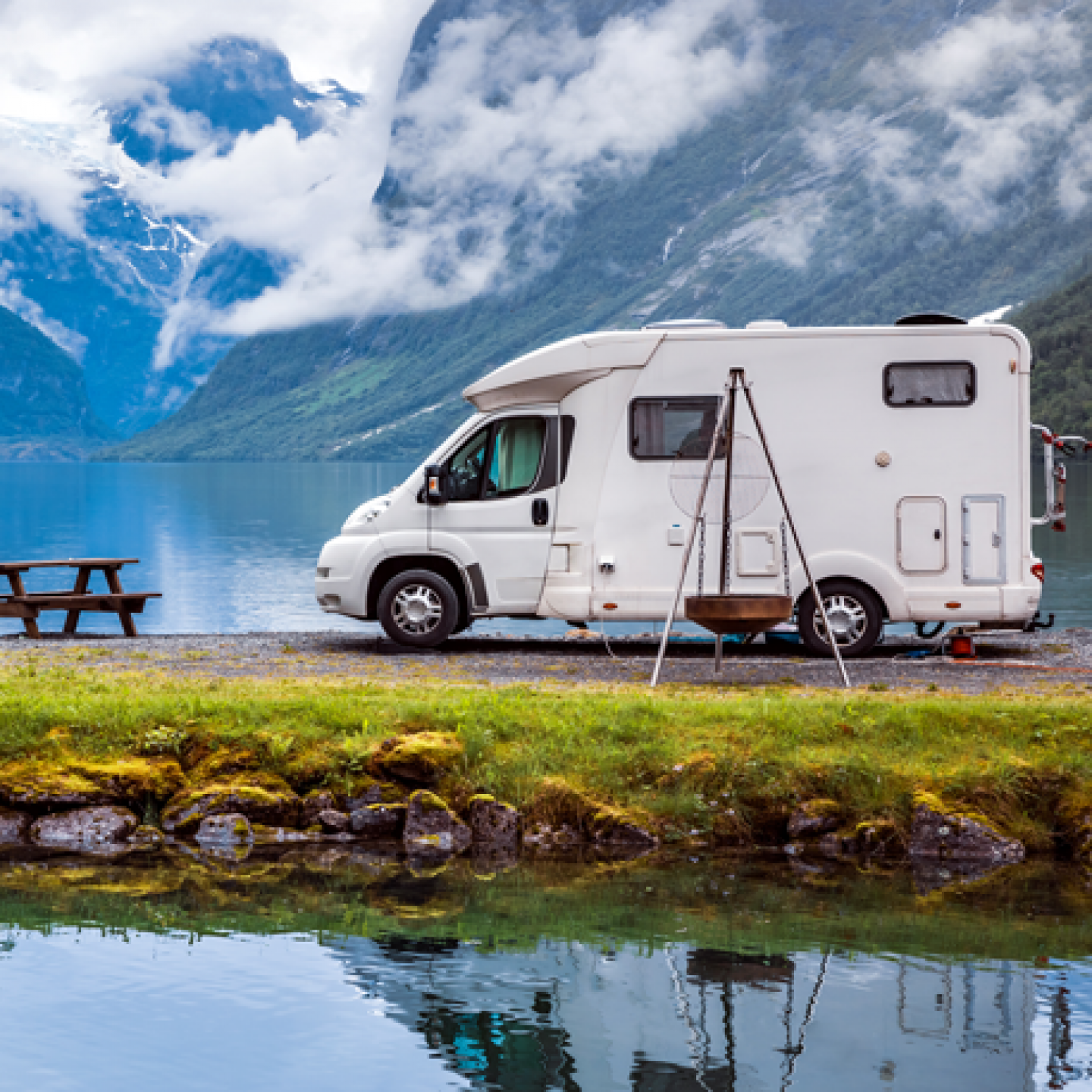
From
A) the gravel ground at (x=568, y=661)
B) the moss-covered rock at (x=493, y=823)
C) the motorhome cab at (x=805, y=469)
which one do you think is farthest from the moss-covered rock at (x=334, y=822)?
the motorhome cab at (x=805, y=469)

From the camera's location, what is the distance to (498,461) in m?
18.5

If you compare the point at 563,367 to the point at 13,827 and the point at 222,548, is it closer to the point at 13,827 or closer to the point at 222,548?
the point at 13,827

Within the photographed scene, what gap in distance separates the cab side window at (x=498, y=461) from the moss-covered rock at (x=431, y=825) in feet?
24.4

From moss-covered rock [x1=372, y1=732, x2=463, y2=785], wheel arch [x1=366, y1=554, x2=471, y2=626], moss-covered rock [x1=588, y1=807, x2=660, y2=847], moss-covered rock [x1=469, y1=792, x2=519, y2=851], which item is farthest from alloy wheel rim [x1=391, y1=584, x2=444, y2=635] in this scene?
moss-covered rock [x1=588, y1=807, x2=660, y2=847]

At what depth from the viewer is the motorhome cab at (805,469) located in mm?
17359

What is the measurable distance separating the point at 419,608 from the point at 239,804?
7.46m

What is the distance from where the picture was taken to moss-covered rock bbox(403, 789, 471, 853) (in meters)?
11.4

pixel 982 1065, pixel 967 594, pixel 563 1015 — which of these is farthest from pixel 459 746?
pixel 967 594

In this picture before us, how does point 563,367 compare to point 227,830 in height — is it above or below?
above

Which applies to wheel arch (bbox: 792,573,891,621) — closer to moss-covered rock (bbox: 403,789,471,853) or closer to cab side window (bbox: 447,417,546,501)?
cab side window (bbox: 447,417,546,501)

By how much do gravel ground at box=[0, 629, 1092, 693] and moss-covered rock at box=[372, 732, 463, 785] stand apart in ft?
11.4

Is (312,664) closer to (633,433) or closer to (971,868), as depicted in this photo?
(633,433)

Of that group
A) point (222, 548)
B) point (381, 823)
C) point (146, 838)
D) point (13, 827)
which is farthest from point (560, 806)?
point (222, 548)

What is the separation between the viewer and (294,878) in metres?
10.6
